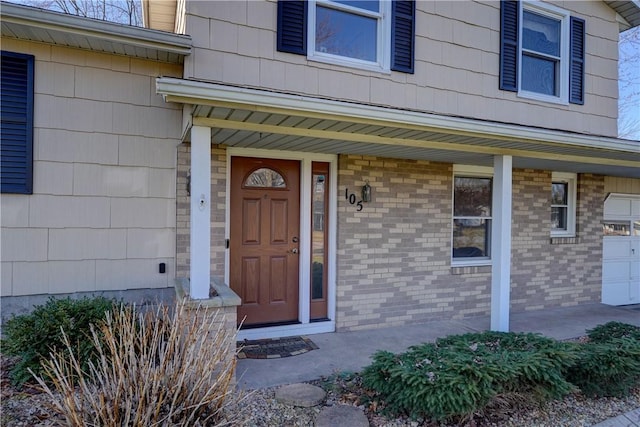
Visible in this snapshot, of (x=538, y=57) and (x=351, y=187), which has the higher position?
(x=538, y=57)

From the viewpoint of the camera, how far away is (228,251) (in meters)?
5.09

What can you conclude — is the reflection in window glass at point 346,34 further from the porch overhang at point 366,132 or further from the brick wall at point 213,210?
the brick wall at point 213,210

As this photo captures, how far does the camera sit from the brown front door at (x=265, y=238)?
522cm

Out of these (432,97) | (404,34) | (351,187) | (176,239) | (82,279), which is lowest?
(82,279)

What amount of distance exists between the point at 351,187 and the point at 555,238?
13.2ft

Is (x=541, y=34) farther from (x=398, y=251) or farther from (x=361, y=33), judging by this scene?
(x=398, y=251)

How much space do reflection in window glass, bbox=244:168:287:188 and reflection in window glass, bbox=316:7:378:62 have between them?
158 centimetres

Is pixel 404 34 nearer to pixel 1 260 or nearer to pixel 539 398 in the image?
pixel 539 398

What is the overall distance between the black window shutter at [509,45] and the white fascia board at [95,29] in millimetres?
4137

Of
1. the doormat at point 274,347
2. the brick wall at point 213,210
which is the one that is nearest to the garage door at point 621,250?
the doormat at point 274,347

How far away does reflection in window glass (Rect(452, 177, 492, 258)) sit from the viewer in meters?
6.50

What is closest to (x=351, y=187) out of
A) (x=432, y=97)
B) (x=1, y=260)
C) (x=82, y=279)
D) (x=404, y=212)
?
(x=404, y=212)

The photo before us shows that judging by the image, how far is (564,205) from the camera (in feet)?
24.7

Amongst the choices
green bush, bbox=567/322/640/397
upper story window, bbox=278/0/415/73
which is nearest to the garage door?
green bush, bbox=567/322/640/397
